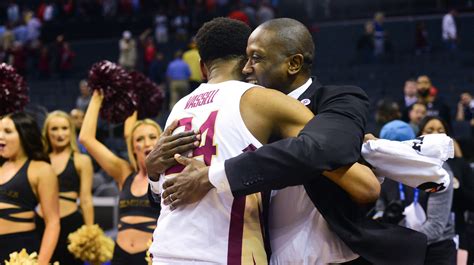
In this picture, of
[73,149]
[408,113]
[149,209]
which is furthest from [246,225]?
[408,113]

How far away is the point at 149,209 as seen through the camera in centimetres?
489

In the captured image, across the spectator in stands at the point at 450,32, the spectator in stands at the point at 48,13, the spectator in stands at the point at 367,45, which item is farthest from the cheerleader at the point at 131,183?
the spectator in stands at the point at 48,13

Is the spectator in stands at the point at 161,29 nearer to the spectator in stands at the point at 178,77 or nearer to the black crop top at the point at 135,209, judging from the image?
the spectator in stands at the point at 178,77

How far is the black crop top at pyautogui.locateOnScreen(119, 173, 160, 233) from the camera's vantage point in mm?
4867

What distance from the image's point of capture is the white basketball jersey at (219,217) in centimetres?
253

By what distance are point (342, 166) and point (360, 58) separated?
12532 millimetres

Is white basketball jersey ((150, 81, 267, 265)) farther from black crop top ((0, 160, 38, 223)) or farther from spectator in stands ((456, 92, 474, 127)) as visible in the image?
spectator in stands ((456, 92, 474, 127))

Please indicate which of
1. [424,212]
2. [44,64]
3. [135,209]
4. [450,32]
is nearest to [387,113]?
[424,212]

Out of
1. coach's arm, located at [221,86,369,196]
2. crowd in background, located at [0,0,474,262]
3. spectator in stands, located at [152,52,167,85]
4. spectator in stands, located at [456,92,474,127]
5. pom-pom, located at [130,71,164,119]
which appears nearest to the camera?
coach's arm, located at [221,86,369,196]

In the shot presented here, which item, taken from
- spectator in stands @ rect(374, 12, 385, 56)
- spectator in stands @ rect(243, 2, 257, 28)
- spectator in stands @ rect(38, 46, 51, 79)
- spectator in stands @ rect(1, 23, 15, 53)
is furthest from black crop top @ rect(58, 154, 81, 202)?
spectator in stands @ rect(1, 23, 15, 53)

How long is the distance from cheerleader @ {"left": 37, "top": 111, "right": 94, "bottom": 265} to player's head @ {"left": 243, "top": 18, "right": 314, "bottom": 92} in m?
3.28

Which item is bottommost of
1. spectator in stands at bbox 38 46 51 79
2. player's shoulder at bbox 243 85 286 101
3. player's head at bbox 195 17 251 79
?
spectator in stands at bbox 38 46 51 79

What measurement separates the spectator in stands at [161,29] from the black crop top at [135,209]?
12.7 m

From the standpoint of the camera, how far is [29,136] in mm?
4863
